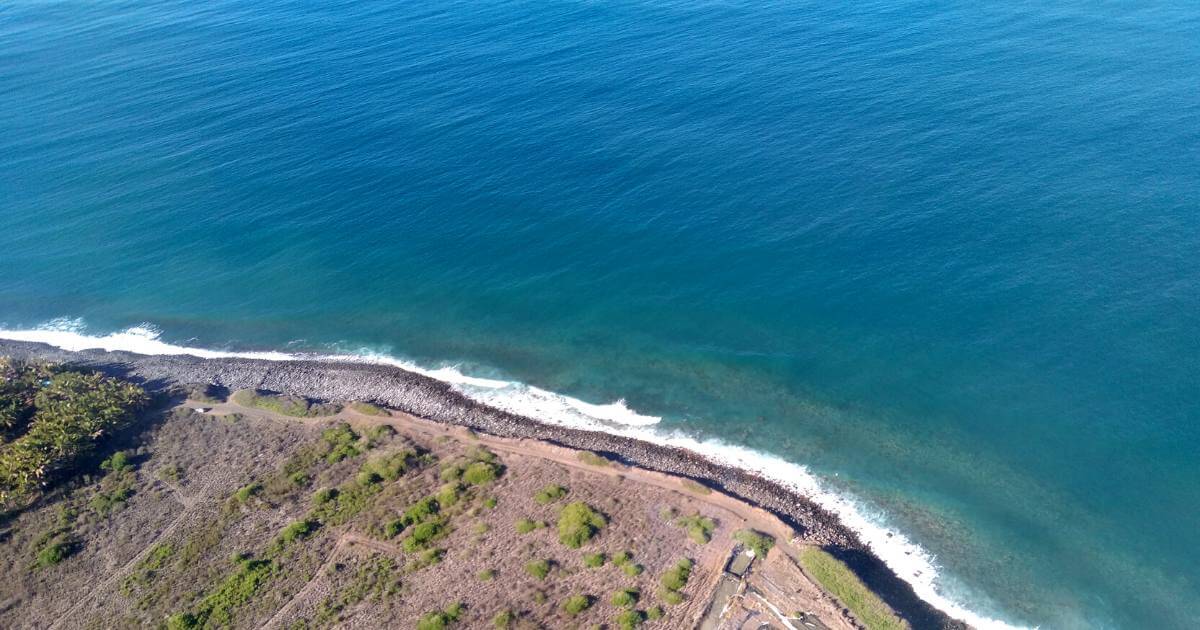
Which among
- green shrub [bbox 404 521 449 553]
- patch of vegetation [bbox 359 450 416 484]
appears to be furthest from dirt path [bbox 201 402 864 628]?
patch of vegetation [bbox 359 450 416 484]

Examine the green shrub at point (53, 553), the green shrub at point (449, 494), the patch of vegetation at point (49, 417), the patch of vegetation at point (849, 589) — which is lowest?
the patch of vegetation at point (849, 589)

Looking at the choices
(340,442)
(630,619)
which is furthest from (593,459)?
(340,442)

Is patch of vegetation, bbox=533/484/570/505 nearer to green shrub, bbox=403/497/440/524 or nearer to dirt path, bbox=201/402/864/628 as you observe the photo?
dirt path, bbox=201/402/864/628

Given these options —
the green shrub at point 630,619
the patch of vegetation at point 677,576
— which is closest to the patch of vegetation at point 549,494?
the patch of vegetation at point 677,576

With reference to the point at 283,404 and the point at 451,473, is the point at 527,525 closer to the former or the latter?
the point at 451,473

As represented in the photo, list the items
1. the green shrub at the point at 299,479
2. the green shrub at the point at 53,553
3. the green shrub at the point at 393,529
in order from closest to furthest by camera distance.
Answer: the green shrub at the point at 53,553 < the green shrub at the point at 393,529 < the green shrub at the point at 299,479

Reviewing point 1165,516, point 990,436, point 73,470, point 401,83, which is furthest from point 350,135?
point 1165,516

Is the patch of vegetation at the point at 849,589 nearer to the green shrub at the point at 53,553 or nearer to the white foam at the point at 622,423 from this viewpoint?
the white foam at the point at 622,423
